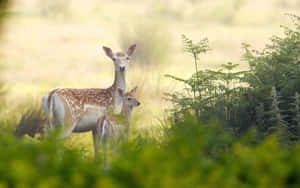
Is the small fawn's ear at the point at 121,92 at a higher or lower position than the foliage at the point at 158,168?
higher

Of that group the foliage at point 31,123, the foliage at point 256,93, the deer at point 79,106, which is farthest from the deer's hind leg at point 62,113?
the foliage at point 31,123

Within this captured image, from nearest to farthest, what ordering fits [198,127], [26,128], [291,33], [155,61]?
[198,127], [291,33], [26,128], [155,61]

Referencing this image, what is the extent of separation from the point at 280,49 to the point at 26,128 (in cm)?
424

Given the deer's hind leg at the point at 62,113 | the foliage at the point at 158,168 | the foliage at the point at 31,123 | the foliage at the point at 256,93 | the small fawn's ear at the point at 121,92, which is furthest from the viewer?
the foliage at the point at 31,123

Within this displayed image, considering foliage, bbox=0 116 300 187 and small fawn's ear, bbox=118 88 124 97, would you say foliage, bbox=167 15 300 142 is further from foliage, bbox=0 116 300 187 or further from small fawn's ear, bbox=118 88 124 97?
foliage, bbox=0 116 300 187

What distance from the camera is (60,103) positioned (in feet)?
17.9

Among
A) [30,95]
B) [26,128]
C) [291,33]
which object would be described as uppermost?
[291,33]

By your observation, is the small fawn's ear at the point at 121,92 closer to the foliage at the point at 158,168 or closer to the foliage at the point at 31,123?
the foliage at the point at 31,123

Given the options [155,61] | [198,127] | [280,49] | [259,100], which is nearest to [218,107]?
[259,100]

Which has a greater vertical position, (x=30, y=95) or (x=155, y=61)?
(x=155, y=61)

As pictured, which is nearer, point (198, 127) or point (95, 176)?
point (95, 176)

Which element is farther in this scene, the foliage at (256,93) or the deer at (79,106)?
the deer at (79,106)

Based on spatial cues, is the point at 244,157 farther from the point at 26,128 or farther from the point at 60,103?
the point at 26,128

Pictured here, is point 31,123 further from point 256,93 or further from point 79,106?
point 256,93
